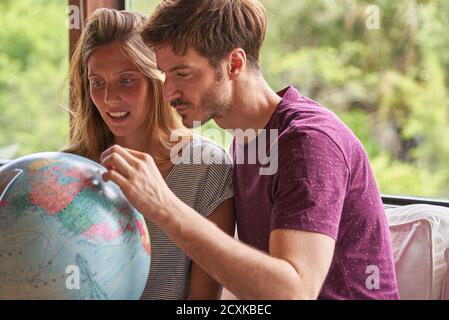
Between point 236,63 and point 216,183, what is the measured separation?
13.5 inches

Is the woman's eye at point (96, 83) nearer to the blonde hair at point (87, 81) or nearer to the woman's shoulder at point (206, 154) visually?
the blonde hair at point (87, 81)

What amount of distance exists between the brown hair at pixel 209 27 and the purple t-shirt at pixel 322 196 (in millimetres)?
175

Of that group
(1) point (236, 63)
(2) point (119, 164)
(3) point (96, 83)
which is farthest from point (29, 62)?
(2) point (119, 164)

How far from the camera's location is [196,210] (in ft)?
6.72

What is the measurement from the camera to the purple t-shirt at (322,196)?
5.22 ft

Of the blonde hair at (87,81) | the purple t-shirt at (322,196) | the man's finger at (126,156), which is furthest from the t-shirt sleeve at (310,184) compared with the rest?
the blonde hair at (87,81)

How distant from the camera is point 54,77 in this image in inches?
206

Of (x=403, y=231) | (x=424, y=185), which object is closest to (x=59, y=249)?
(x=403, y=231)

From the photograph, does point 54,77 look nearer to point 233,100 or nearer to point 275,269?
point 233,100

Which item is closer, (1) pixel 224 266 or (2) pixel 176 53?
(1) pixel 224 266

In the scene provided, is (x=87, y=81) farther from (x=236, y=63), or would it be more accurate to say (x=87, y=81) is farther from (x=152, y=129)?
(x=236, y=63)

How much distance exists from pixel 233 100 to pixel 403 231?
0.68 meters

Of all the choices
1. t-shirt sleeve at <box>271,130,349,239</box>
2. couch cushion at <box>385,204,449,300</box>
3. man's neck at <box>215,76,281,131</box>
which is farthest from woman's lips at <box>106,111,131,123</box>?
couch cushion at <box>385,204,449,300</box>
